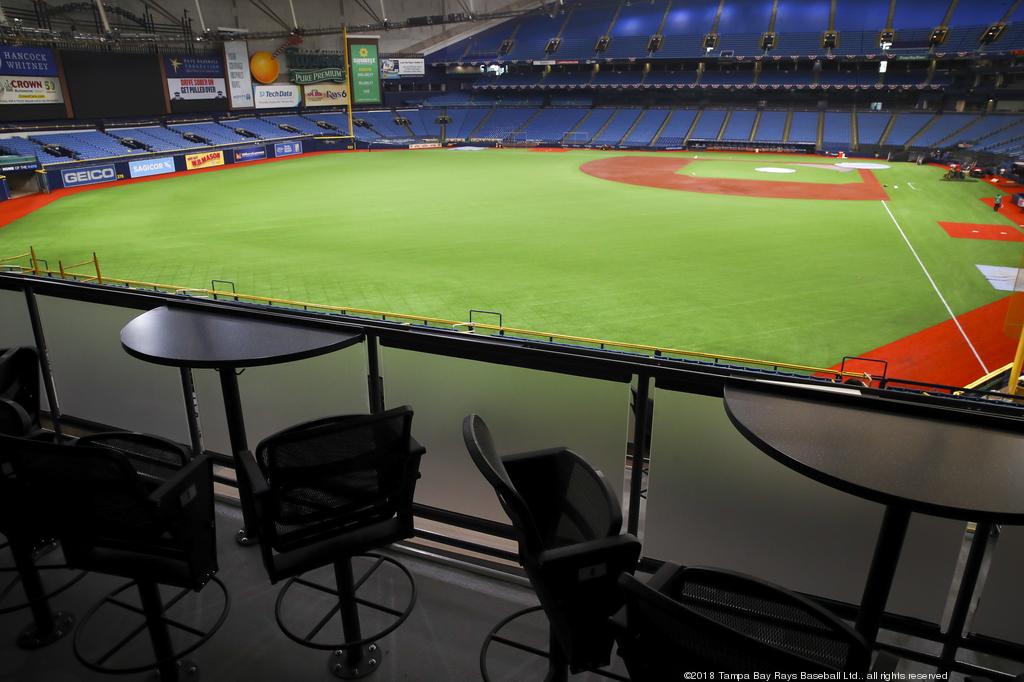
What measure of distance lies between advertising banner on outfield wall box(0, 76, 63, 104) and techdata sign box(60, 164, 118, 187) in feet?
18.5

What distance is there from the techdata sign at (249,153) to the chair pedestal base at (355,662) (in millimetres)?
41777

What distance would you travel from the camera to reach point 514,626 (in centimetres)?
351

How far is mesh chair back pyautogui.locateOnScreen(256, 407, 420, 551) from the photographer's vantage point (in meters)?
2.61

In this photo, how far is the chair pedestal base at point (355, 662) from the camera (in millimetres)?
3201

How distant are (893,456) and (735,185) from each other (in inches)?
1175

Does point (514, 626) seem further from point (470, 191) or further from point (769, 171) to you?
point (769, 171)

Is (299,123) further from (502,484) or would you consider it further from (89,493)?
(502,484)

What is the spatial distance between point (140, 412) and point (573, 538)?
3744 mm

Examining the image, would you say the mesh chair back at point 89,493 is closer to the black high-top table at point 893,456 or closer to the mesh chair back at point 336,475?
the mesh chair back at point 336,475

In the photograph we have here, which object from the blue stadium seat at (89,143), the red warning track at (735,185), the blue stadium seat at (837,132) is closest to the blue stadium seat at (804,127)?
the blue stadium seat at (837,132)

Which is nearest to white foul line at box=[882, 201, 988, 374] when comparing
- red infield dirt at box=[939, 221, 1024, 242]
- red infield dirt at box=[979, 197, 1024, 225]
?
red infield dirt at box=[939, 221, 1024, 242]

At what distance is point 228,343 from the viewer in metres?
3.43

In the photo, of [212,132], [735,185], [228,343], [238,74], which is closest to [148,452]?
[228,343]

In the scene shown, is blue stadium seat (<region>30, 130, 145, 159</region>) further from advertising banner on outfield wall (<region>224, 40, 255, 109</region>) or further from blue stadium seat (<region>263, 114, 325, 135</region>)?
blue stadium seat (<region>263, 114, 325, 135</region>)
